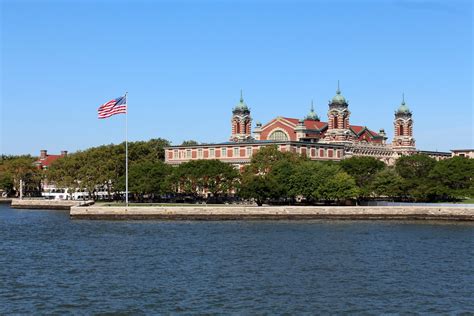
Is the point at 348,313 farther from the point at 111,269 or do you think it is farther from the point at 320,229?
the point at 320,229

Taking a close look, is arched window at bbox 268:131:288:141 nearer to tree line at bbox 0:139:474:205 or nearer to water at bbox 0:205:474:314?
tree line at bbox 0:139:474:205

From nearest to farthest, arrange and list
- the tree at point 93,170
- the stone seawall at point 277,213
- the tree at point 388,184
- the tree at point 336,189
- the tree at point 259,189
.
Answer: the stone seawall at point 277,213 < the tree at point 336,189 < the tree at point 259,189 < the tree at point 388,184 < the tree at point 93,170

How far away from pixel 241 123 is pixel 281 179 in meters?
58.2

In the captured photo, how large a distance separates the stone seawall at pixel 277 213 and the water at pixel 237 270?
14538 millimetres

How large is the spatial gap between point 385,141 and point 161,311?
155 meters

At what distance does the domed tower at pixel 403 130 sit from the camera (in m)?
179

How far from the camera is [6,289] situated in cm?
4459

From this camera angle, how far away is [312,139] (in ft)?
531

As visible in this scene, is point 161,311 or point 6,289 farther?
point 6,289

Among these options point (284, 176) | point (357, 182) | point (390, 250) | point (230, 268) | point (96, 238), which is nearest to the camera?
point (230, 268)

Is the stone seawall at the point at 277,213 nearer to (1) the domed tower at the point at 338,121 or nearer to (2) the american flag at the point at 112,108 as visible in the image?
(2) the american flag at the point at 112,108

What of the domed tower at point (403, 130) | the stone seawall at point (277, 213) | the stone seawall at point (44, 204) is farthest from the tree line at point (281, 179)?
the domed tower at point (403, 130)

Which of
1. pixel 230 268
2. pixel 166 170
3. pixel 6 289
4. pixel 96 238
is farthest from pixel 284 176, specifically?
pixel 6 289

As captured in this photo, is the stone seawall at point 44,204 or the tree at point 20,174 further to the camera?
the tree at point 20,174
